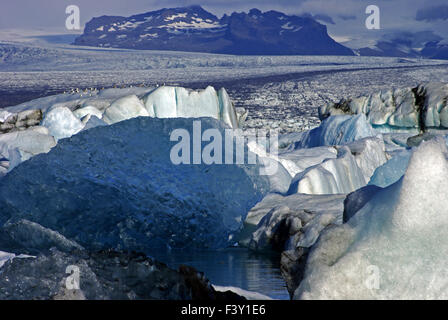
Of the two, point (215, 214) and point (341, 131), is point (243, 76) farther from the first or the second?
point (215, 214)

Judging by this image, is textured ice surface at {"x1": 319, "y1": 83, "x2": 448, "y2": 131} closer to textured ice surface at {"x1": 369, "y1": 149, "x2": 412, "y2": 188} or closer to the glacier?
the glacier

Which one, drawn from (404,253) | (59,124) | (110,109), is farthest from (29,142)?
(404,253)

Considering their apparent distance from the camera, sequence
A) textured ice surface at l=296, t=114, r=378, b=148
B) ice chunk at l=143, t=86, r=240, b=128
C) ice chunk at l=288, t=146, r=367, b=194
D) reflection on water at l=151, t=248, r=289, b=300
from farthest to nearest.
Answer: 1. ice chunk at l=143, t=86, r=240, b=128
2. textured ice surface at l=296, t=114, r=378, b=148
3. ice chunk at l=288, t=146, r=367, b=194
4. reflection on water at l=151, t=248, r=289, b=300

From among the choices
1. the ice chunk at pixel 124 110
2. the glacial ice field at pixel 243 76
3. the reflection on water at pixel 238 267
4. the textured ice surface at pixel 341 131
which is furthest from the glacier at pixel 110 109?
the glacial ice field at pixel 243 76

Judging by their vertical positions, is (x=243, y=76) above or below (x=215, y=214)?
above

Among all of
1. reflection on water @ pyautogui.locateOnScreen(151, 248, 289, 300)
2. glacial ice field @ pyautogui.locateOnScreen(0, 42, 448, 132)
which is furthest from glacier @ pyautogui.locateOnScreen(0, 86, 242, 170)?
glacial ice field @ pyautogui.locateOnScreen(0, 42, 448, 132)
